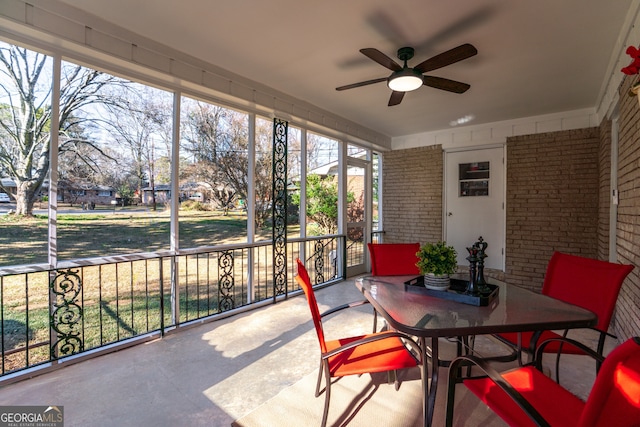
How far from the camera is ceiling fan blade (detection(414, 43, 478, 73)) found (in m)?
2.15

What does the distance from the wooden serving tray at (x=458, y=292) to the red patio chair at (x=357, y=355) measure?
34 cm

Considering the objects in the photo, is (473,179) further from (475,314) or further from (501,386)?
(501,386)

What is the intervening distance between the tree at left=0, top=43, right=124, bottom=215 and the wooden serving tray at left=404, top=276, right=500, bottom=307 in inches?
111

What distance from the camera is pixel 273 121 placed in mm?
3838

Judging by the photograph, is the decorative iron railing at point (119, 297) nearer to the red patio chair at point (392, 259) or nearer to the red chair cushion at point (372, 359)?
the red patio chair at point (392, 259)

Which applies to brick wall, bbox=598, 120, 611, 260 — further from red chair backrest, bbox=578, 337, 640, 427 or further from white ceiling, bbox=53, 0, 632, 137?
red chair backrest, bbox=578, 337, 640, 427

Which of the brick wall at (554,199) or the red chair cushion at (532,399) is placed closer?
the red chair cushion at (532,399)

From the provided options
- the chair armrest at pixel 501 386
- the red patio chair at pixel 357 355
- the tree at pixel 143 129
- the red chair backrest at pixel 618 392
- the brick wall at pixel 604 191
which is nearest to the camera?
the red chair backrest at pixel 618 392

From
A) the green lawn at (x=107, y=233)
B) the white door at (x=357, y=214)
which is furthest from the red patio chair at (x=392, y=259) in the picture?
the white door at (x=357, y=214)

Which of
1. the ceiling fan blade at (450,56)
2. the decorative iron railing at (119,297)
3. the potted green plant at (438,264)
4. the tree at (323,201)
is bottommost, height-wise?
the decorative iron railing at (119,297)

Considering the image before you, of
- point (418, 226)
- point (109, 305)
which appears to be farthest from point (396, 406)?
point (418, 226)

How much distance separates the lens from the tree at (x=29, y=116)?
2121mm

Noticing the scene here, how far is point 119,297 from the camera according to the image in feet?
9.22

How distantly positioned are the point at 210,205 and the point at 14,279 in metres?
1.65
